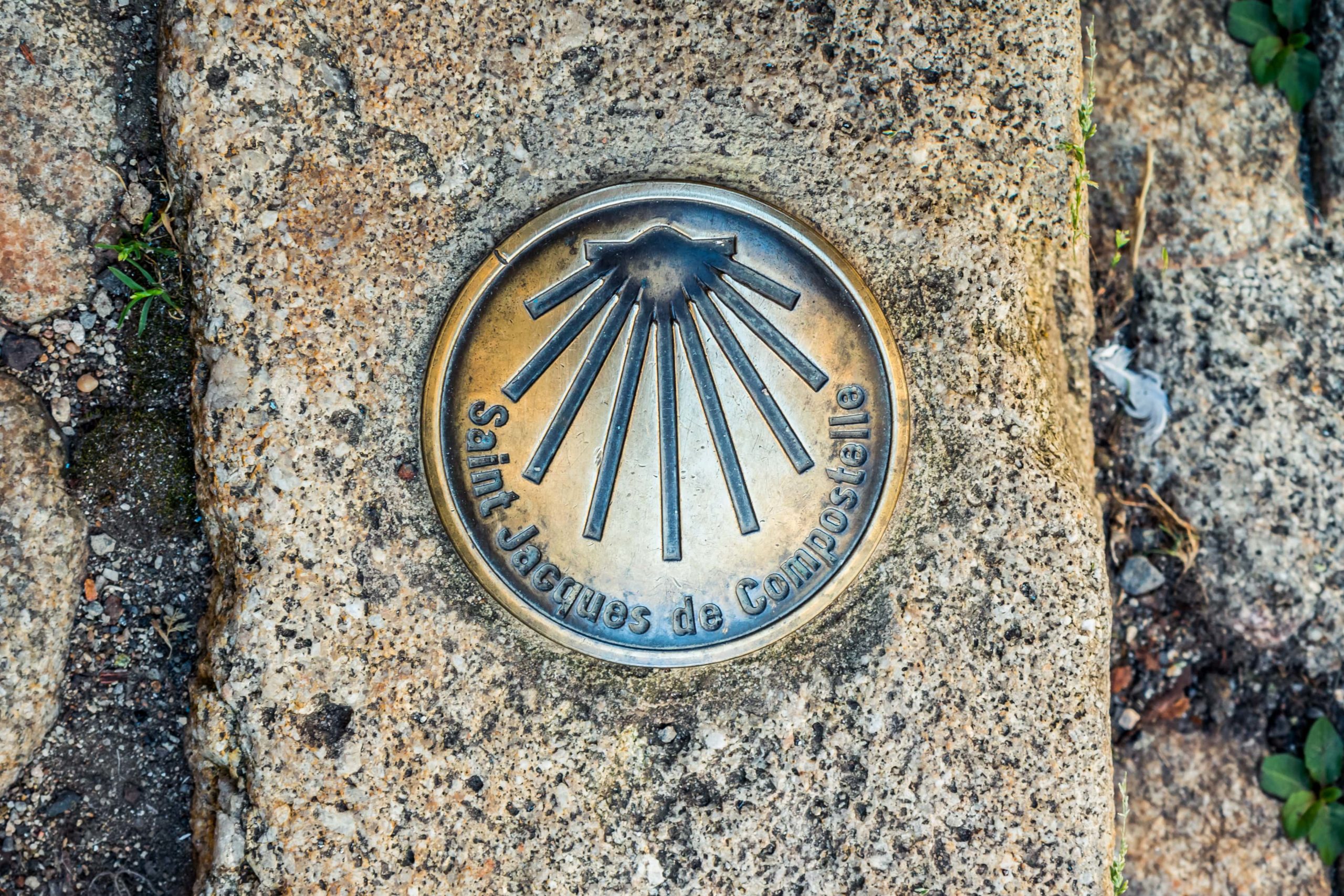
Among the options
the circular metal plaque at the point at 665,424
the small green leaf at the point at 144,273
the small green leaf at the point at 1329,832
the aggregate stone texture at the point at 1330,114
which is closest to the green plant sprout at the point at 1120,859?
the small green leaf at the point at 1329,832

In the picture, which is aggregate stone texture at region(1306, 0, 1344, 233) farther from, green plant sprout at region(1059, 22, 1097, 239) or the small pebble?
the small pebble

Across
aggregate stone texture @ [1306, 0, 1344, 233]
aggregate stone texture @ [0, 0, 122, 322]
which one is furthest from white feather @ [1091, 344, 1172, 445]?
aggregate stone texture @ [0, 0, 122, 322]

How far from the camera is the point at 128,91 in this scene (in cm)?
213

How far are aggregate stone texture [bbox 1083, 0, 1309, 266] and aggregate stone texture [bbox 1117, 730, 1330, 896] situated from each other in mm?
1312

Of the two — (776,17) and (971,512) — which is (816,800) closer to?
(971,512)

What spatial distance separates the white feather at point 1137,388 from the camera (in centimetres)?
248

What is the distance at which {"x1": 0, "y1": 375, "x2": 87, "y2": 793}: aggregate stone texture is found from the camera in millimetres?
2023

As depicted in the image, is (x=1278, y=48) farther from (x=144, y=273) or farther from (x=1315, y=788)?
(x=144, y=273)

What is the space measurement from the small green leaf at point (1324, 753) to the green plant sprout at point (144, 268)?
2984 millimetres

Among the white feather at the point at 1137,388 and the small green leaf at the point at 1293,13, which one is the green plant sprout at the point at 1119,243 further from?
the small green leaf at the point at 1293,13

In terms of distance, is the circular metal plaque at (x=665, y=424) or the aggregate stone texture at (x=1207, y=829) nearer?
the circular metal plaque at (x=665, y=424)

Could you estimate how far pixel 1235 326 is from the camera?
8.13 ft

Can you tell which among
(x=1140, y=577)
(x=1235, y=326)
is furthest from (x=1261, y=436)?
(x=1140, y=577)

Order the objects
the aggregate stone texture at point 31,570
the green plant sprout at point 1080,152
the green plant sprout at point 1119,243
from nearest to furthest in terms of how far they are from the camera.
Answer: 1. the aggregate stone texture at point 31,570
2. the green plant sprout at point 1080,152
3. the green plant sprout at point 1119,243
